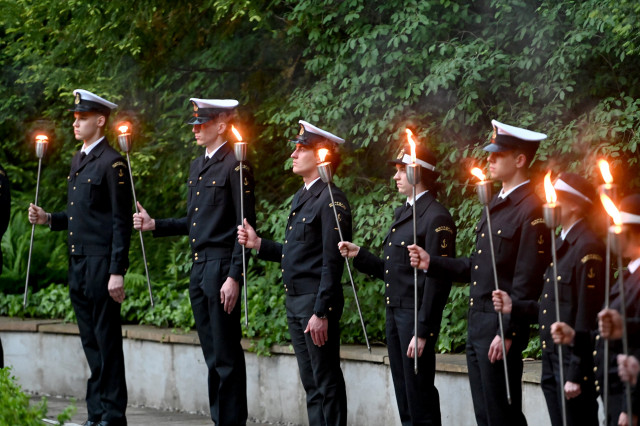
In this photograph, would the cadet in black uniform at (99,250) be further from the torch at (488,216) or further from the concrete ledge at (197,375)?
the torch at (488,216)

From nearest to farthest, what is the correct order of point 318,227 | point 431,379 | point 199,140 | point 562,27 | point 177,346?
point 431,379
point 318,227
point 199,140
point 562,27
point 177,346

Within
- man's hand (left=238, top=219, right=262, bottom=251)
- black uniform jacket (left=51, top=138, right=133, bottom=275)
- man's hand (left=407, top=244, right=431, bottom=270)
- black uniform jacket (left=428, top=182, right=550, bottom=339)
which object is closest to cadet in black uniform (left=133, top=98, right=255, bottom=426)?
man's hand (left=238, top=219, right=262, bottom=251)

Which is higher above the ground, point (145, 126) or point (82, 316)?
point (145, 126)

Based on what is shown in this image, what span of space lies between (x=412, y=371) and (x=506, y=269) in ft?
3.43

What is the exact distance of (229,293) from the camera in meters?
7.71

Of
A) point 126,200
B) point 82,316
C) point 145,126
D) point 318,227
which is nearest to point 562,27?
point 318,227

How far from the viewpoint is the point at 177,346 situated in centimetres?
1048

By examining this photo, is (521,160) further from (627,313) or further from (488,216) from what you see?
(627,313)

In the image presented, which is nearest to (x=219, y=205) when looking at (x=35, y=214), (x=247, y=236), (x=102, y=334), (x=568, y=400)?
(x=247, y=236)

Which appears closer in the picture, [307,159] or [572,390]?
[572,390]

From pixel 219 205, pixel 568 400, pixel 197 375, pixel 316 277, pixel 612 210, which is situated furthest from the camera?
pixel 197 375

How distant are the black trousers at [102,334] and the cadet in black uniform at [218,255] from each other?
553 mm

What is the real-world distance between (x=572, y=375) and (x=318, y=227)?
2408mm

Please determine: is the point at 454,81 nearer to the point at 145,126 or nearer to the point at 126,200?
the point at 126,200
